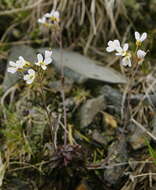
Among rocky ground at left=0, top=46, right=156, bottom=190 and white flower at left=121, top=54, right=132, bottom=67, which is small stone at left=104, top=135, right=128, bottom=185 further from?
white flower at left=121, top=54, right=132, bottom=67

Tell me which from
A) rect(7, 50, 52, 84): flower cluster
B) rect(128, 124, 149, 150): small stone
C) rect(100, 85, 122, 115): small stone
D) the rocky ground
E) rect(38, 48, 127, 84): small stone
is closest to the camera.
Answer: rect(7, 50, 52, 84): flower cluster

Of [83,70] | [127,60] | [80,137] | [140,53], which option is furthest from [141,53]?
[83,70]

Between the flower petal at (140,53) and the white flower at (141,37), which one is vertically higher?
the white flower at (141,37)

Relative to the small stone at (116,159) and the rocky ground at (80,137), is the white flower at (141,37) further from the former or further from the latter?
the small stone at (116,159)

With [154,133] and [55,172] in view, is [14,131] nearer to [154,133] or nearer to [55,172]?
[55,172]

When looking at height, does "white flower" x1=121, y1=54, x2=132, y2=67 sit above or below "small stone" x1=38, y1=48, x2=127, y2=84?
above

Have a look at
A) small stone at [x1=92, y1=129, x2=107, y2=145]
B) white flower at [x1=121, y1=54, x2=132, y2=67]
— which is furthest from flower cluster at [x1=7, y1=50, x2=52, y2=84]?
small stone at [x1=92, y1=129, x2=107, y2=145]

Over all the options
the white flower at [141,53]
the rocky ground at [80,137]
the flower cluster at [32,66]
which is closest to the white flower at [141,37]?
the white flower at [141,53]

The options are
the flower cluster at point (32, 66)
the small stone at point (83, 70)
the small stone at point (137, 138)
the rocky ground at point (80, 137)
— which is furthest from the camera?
the small stone at point (83, 70)

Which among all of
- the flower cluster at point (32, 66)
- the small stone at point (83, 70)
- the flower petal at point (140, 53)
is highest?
the flower petal at point (140, 53)

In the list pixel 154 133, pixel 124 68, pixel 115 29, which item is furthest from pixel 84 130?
pixel 115 29

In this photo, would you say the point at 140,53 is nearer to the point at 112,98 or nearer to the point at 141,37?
the point at 141,37
